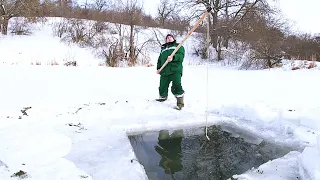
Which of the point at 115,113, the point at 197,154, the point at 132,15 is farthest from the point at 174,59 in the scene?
the point at 132,15

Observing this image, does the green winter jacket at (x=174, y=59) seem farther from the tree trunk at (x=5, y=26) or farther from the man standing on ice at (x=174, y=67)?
the tree trunk at (x=5, y=26)

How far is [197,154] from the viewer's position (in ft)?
11.4

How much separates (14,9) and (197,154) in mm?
18840

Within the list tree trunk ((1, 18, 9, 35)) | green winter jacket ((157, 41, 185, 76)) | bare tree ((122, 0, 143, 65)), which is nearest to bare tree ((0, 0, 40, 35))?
tree trunk ((1, 18, 9, 35))

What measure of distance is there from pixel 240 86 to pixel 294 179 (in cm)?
493

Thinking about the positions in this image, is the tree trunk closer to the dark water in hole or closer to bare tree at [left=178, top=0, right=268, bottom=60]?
bare tree at [left=178, top=0, right=268, bottom=60]

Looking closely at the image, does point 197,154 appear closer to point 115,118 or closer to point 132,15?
point 115,118

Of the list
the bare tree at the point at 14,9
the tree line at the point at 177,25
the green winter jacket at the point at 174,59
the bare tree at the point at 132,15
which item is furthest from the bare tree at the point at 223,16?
the green winter jacket at the point at 174,59

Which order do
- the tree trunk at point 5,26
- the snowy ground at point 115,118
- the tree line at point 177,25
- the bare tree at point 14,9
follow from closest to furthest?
the snowy ground at point 115,118
the tree line at point 177,25
the bare tree at point 14,9
the tree trunk at point 5,26

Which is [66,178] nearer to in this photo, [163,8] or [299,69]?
[299,69]

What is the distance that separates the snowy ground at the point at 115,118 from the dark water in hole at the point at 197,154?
18cm

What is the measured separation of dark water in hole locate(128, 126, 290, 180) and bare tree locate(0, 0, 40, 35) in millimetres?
17671

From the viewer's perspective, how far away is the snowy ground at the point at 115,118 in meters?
2.99

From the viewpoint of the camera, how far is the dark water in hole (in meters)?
3.03
